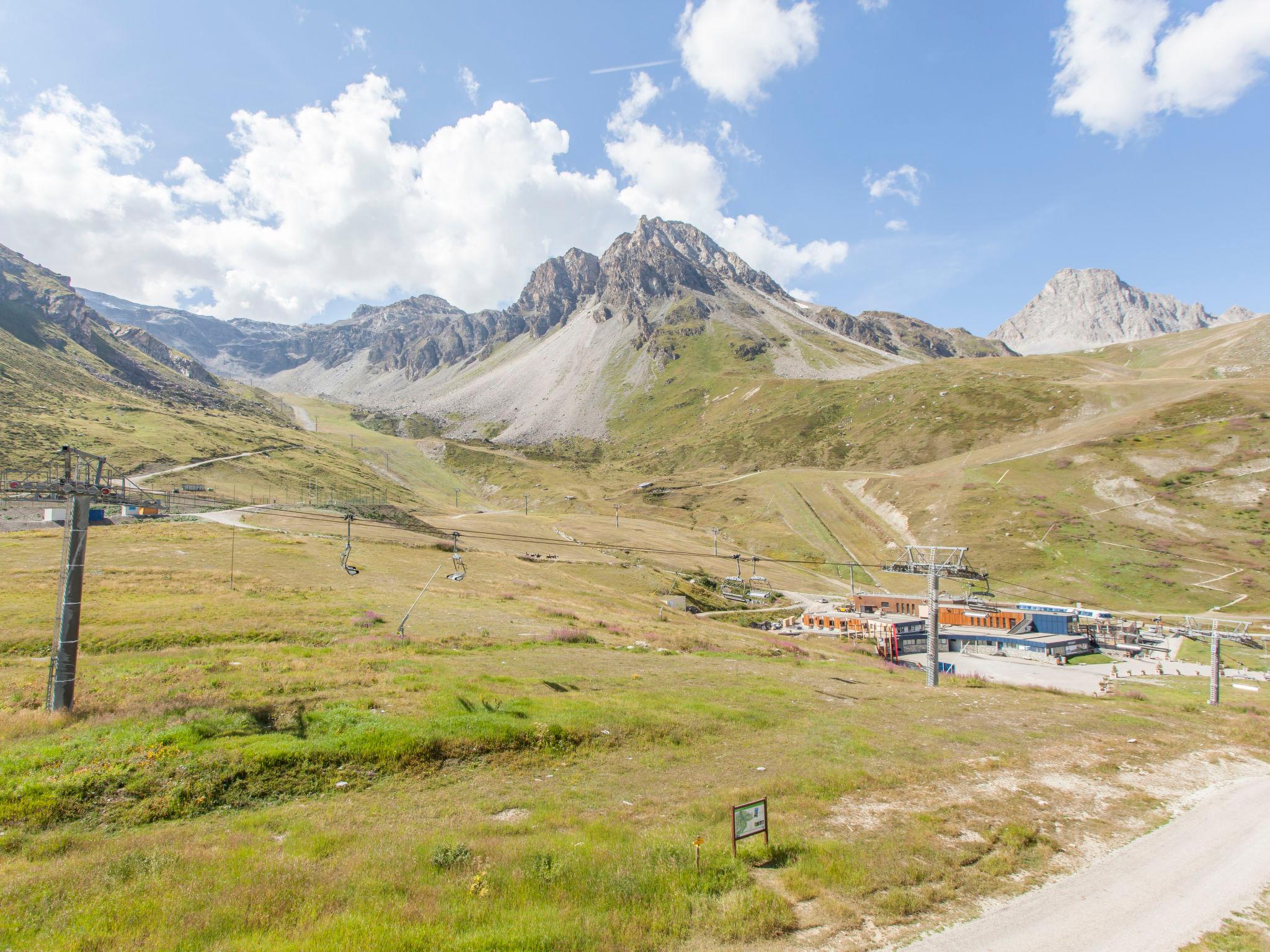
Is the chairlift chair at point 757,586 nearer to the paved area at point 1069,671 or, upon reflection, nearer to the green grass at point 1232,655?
the paved area at point 1069,671

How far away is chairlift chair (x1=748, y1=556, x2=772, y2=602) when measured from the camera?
10538 cm

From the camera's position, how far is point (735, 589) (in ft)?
364

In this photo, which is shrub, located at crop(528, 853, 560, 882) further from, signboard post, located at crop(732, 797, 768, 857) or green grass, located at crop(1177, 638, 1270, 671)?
green grass, located at crop(1177, 638, 1270, 671)

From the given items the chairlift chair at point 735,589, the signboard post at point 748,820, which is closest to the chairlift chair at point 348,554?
the signboard post at point 748,820

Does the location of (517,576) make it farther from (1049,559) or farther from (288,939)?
(1049,559)

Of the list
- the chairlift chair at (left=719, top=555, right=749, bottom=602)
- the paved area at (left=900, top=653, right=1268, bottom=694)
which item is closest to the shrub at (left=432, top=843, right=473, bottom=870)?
the paved area at (left=900, top=653, right=1268, bottom=694)

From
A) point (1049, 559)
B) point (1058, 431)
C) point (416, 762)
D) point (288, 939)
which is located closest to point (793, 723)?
point (416, 762)

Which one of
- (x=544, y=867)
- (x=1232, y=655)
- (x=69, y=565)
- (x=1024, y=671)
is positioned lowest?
(x=1024, y=671)

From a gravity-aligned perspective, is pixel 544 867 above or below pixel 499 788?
above

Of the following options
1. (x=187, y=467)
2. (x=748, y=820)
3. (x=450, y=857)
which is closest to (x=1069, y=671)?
(x=748, y=820)

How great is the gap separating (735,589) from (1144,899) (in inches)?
3854

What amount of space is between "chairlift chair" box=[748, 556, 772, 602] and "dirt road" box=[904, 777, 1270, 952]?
79.3m

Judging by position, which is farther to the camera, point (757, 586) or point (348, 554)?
point (757, 586)

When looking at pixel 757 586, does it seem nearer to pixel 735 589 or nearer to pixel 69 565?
pixel 735 589
